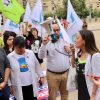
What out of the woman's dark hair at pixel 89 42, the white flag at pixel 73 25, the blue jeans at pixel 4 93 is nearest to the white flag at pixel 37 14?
the white flag at pixel 73 25

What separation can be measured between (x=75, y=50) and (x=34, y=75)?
0.72 meters

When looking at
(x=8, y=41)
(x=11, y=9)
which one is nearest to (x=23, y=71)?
(x=8, y=41)

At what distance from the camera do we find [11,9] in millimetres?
7656

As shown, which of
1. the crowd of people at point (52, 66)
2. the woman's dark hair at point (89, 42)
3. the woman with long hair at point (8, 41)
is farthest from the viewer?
the woman with long hair at point (8, 41)

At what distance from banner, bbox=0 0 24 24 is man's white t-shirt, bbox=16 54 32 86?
2022mm

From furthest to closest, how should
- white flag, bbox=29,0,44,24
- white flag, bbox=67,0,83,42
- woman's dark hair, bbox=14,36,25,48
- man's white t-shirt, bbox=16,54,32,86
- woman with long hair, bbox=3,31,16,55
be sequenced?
1. white flag, bbox=29,0,44,24
2. white flag, bbox=67,0,83,42
3. woman with long hair, bbox=3,31,16,55
4. man's white t-shirt, bbox=16,54,32,86
5. woman's dark hair, bbox=14,36,25,48

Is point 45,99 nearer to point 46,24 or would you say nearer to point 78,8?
point 46,24

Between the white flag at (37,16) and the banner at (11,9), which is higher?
the banner at (11,9)

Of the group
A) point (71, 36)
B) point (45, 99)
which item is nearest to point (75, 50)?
point (71, 36)

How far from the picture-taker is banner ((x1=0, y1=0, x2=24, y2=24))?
7538mm

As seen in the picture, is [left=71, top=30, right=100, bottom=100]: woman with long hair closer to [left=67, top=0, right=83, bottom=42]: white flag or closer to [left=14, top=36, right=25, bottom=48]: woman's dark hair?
[left=14, top=36, right=25, bottom=48]: woman's dark hair

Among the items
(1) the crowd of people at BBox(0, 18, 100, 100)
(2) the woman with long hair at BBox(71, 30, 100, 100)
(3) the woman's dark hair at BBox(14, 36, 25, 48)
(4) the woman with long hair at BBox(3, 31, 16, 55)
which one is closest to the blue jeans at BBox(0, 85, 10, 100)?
(1) the crowd of people at BBox(0, 18, 100, 100)

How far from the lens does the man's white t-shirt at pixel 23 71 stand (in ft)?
18.4

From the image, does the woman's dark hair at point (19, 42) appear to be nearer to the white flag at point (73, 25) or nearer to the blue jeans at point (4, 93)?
the blue jeans at point (4, 93)
